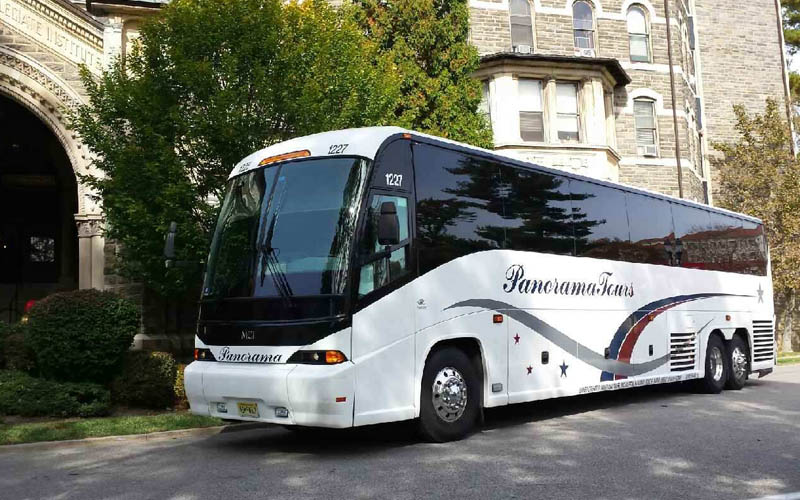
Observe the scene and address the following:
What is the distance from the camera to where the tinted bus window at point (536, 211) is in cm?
996

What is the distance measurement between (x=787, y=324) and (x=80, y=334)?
29.1m

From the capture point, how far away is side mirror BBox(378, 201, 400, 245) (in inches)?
298

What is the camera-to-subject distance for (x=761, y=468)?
269 inches

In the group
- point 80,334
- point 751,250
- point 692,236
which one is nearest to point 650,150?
point 751,250

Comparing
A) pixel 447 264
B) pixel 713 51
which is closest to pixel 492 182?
pixel 447 264

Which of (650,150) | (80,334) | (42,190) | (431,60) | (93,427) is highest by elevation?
(431,60)

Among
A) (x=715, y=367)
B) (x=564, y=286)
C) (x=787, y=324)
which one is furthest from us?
(x=787, y=324)

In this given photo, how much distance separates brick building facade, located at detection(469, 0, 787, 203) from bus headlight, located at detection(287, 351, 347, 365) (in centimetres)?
1650

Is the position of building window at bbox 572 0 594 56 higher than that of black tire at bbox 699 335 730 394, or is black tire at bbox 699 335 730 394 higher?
building window at bbox 572 0 594 56

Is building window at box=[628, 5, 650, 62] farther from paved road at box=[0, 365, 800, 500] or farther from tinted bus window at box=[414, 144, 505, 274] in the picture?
tinted bus window at box=[414, 144, 505, 274]

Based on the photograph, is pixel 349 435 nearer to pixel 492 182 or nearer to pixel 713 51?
pixel 492 182

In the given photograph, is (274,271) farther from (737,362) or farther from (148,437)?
(737,362)

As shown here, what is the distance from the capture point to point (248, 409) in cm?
775

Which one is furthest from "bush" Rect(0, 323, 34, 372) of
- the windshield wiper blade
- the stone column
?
the windshield wiper blade
